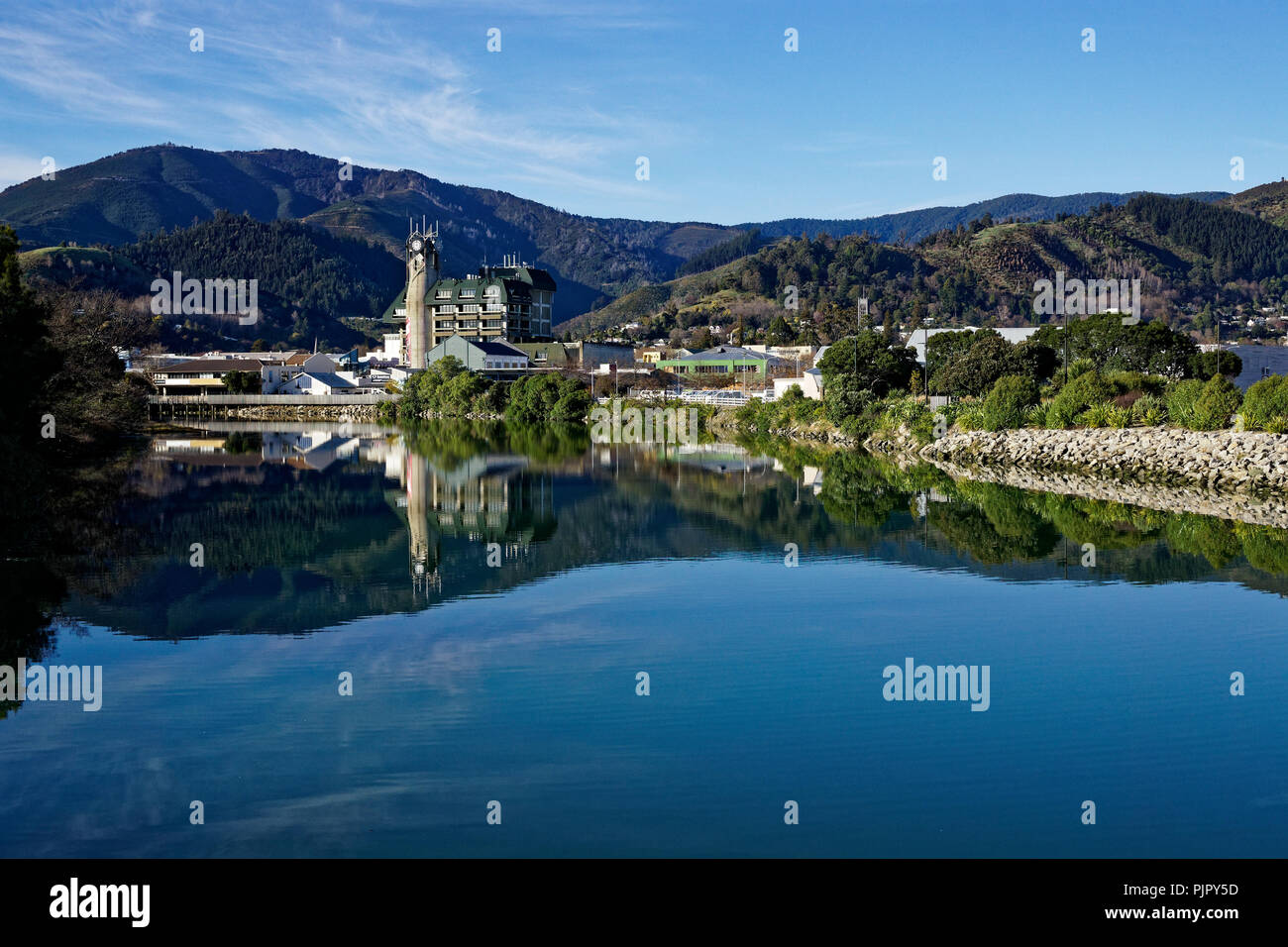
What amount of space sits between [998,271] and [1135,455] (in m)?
136

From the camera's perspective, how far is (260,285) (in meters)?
180

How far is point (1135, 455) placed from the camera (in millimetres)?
34344

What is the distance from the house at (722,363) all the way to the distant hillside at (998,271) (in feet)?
100

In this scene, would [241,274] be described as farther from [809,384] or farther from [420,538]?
[420,538]

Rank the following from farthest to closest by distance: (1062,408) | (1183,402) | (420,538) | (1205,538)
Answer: (1062,408)
(1183,402)
(420,538)
(1205,538)

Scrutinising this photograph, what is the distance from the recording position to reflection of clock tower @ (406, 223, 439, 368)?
4321 inches

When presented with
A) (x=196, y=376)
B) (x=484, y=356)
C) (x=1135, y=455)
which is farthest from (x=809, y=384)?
(x=196, y=376)

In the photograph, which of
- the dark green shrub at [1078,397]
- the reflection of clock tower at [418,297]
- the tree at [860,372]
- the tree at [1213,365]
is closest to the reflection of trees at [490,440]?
the tree at [860,372]

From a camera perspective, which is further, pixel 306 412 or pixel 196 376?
pixel 196 376

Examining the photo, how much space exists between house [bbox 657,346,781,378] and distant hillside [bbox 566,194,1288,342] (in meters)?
30.6

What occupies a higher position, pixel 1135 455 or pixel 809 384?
pixel 809 384

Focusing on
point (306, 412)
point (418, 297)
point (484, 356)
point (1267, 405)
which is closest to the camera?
point (1267, 405)

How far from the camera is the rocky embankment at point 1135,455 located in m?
29.8

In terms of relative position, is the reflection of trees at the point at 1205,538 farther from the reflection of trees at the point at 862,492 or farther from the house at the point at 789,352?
the house at the point at 789,352
